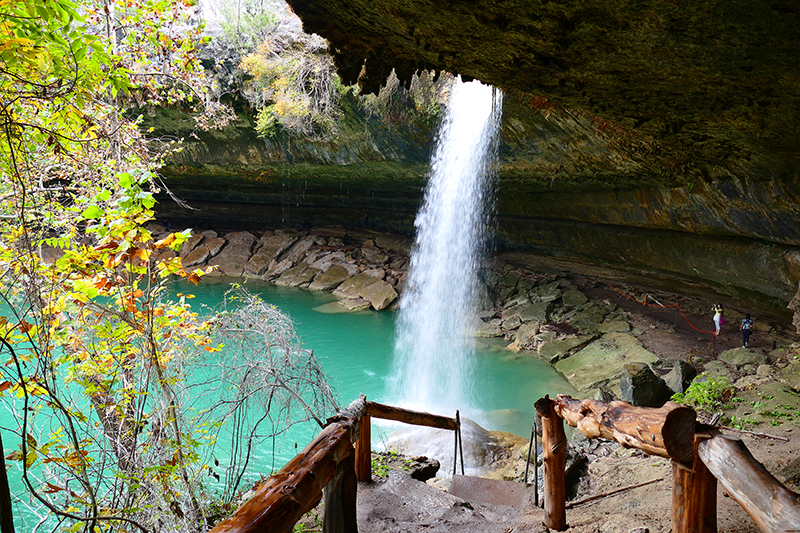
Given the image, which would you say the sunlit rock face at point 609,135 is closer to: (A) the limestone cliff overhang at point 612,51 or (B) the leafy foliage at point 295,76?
(A) the limestone cliff overhang at point 612,51

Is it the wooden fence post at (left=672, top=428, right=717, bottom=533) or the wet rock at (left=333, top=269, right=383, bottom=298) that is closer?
the wooden fence post at (left=672, top=428, right=717, bottom=533)

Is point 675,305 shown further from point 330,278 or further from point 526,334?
point 330,278

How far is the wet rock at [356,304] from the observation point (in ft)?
50.7

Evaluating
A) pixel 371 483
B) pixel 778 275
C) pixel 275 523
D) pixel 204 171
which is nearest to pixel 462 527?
pixel 371 483

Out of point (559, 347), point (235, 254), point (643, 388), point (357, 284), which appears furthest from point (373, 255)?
point (643, 388)

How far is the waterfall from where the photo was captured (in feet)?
33.5

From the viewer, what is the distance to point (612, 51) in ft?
10.1

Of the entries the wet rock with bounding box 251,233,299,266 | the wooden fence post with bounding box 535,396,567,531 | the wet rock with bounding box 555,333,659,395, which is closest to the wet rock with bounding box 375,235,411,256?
the wet rock with bounding box 251,233,299,266

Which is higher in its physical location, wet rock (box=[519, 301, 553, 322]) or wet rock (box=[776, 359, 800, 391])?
wet rock (box=[776, 359, 800, 391])

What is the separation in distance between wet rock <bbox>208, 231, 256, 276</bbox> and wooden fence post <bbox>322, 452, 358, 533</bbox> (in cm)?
1809

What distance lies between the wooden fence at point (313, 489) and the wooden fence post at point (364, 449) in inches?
13.1

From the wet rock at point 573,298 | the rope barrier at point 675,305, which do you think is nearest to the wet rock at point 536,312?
the wet rock at point 573,298

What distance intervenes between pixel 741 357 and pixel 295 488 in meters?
9.78

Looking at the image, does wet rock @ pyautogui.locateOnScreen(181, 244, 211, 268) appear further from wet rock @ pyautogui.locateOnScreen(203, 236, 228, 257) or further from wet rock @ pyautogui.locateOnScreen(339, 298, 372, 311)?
wet rock @ pyautogui.locateOnScreen(339, 298, 372, 311)
